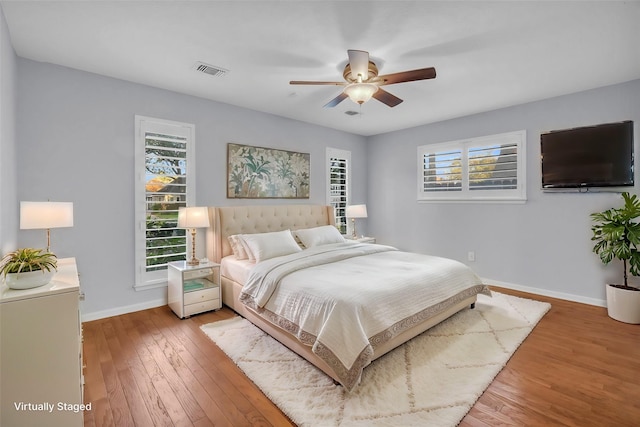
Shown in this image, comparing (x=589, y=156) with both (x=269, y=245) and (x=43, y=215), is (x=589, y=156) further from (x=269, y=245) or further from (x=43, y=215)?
(x=43, y=215)

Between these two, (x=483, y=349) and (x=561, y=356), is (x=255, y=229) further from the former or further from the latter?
(x=561, y=356)

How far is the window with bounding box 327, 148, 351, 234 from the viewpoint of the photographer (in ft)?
18.7

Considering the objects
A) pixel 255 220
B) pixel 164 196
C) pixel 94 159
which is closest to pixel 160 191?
pixel 164 196

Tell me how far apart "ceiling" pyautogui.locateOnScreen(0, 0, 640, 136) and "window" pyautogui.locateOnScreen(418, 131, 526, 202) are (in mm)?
962

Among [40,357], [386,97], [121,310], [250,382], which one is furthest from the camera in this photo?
[121,310]

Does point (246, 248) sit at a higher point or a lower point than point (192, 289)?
higher

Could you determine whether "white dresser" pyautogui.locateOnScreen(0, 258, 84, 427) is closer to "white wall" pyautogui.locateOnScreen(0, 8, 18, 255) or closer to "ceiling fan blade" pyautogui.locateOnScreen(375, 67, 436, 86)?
"white wall" pyautogui.locateOnScreen(0, 8, 18, 255)

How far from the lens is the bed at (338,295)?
2150 millimetres

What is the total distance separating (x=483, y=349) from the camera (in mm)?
2680

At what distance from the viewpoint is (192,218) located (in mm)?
3561

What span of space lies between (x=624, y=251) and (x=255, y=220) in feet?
14.6

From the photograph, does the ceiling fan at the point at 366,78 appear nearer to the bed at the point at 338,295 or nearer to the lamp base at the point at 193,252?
the bed at the point at 338,295

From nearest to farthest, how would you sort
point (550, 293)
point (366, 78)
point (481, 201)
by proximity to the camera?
point (366, 78) → point (550, 293) → point (481, 201)

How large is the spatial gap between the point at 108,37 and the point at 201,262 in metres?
2.48
